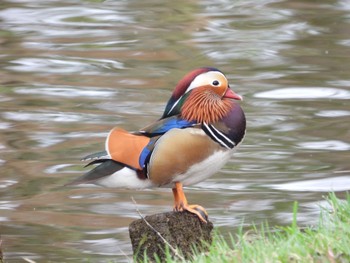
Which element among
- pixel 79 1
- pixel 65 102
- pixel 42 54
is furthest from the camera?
pixel 79 1

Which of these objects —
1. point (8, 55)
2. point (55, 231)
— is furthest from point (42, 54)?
point (55, 231)

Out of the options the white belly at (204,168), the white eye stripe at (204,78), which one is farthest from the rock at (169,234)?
the white eye stripe at (204,78)

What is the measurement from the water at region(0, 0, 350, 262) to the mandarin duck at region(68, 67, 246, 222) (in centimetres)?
80

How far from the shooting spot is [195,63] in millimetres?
12984

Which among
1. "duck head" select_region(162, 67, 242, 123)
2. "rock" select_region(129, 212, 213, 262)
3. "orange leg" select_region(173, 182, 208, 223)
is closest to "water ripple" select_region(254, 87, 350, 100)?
"duck head" select_region(162, 67, 242, 123)

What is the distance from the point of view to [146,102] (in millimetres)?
11578

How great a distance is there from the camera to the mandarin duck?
18.7 feet

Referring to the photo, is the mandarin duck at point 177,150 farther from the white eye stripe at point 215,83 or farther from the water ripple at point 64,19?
the water ripple at point 64,19

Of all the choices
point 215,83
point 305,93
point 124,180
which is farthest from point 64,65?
point 124,180

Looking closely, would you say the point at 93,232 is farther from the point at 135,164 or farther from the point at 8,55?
the point at 8,55

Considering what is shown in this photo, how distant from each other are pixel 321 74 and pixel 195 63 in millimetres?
1521

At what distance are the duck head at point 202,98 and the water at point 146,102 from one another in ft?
3.45

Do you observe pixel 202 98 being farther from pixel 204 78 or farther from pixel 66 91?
pixel 66 91

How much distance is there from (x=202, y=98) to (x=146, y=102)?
5.77 metres
